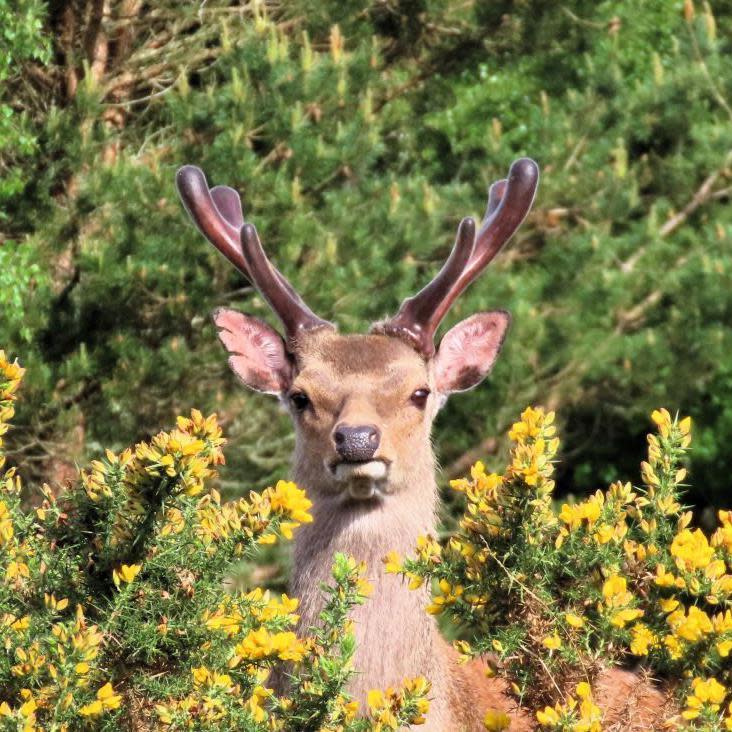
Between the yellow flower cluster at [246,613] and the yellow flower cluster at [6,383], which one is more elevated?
the yellow flower cluster at [6,383]

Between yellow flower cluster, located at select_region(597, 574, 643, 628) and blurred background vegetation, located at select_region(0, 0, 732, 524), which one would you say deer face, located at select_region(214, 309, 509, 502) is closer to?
yellow flower cluster, located at select_region(597, 574, 643, 628)

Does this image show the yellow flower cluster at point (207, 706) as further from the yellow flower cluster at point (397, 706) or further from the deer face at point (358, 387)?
the deer face at point (358, 387)

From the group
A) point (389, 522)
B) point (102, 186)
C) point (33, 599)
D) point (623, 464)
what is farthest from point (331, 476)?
point (623, 464)

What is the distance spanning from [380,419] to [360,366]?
30 cm

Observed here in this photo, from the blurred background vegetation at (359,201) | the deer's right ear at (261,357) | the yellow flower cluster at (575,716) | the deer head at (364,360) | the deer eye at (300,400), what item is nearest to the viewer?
the yellow flower cluster at (575,716)

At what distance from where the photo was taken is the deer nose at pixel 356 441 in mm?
5387

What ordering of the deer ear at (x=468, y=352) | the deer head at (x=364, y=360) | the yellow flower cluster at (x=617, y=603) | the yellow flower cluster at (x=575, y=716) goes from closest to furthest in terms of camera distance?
the yellow flower cluster at (x=575, y=716), the yellow flower cluster at (x=617, y=603), the deer head at (x=364, y=360), the deer ear at (x=468, y=352)

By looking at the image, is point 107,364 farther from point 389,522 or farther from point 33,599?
point 33,599

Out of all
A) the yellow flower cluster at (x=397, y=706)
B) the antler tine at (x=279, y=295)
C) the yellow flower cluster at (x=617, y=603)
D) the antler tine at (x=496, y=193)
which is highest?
the yellow flower cluster at (x=617, y=603)

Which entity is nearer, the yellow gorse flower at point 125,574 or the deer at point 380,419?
the yellow gorse flower at point 125,574

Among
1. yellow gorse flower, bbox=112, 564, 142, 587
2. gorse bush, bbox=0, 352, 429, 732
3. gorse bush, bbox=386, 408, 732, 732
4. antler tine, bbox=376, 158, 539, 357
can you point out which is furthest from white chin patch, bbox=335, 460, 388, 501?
yellow gorse flower, bbox=112, 564, 142, 587

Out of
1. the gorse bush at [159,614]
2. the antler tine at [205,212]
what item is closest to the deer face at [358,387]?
the antler tine at [205,212]

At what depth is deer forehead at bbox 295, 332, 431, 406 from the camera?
580 centimetres

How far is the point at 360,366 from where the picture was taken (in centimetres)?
586
